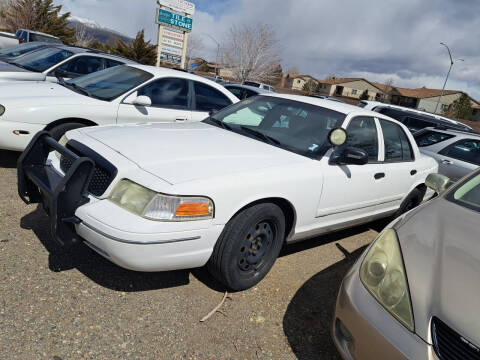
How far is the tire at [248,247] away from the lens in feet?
8.29

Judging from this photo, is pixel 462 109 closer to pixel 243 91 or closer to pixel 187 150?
pixel 243 91

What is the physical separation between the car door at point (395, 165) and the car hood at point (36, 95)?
3.54m

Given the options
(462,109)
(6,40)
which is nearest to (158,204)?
(6,40)

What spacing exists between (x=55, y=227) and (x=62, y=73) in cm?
465

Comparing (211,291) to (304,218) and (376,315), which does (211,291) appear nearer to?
(304,218)

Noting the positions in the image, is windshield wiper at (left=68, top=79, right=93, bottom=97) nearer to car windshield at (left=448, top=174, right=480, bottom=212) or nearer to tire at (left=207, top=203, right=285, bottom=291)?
tire at (left=207, top=203, right=285, bottom=291)

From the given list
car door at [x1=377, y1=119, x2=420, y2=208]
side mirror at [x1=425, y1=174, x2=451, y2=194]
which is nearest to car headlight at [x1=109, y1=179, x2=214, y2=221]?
side mirror at [x1=425, y1=174, x2=451, y2=194]

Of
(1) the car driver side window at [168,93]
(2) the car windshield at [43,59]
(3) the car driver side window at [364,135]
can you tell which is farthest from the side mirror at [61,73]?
(3) the car driver side window at [364,135]

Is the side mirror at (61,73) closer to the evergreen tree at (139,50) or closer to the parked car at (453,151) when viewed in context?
the parked car at (453,151)

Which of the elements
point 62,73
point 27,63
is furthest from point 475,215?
point 27,63

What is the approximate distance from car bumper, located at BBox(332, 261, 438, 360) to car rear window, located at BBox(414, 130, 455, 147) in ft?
17.9

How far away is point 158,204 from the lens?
2236mm

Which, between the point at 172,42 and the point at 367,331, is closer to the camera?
the point at 367,331

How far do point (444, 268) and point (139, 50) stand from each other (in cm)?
2870
